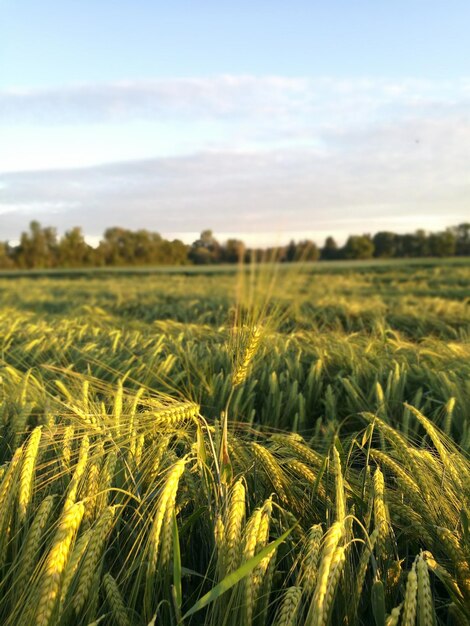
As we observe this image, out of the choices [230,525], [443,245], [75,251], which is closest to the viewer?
[230,525]

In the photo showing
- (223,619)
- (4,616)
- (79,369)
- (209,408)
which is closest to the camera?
(223,619)

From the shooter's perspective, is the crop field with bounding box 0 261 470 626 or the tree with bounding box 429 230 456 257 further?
the tree with bounding box 429 230 456 257

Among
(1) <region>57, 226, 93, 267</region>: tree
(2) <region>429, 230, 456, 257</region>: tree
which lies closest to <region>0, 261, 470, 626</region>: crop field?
(1) <region>57, 226, 93, 267</region>: tree

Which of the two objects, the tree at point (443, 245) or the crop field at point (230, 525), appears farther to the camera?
the tree at point (443, 245)

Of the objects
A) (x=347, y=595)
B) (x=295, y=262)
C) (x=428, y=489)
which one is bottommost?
(x=347, y=595)

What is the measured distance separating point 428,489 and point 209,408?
4.70 ft

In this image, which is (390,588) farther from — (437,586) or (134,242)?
(134,242)

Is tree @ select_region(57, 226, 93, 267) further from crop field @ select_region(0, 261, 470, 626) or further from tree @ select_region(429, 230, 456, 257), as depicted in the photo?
tree @ select_region(429, 230, 456, 257)

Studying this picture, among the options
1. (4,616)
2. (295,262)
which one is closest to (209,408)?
(295,262)

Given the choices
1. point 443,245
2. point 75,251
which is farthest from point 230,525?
point 443,245

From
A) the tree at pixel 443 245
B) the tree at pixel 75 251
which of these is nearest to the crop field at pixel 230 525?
the tree at pixel 75 251

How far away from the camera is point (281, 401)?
2.75 metres

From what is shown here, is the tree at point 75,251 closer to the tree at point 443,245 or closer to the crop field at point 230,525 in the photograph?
the crop field at point 230,525

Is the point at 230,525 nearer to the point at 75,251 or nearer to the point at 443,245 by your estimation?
the point at 75,251
